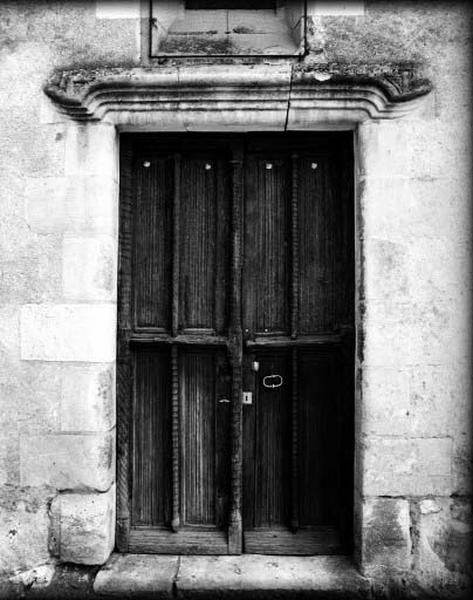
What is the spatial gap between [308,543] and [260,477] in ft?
1.18

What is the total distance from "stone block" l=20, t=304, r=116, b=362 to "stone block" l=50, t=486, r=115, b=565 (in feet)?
1.98

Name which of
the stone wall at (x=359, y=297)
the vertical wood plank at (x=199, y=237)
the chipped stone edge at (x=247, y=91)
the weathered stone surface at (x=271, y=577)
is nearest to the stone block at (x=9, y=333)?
the stone wall at (x=359, y=297)

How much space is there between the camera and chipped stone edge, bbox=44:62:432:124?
1966 mm

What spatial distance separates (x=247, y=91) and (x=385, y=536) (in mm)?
1955

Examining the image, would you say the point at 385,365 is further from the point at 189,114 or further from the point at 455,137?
the point at 189,114

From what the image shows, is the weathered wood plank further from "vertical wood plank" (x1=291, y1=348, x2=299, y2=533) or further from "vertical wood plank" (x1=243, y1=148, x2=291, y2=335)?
"vertical wood plank" (x1=243, y1=148, x2=291, y2=335)

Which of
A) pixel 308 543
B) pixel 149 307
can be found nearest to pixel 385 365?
pixel 308 543

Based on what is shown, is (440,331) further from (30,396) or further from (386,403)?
(30,396)

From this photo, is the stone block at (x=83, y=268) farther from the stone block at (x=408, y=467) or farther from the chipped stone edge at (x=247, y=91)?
the stone block at (x=408, y=467)

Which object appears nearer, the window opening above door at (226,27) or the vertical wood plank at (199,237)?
the window opening above door at (226,27)

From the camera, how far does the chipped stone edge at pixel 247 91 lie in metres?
1.97

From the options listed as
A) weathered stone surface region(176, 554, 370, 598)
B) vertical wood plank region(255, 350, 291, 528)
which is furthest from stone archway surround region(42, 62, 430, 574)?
vertical wood plank region(255, 350, 291, 528)

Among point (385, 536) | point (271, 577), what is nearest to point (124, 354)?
point (271, 577)

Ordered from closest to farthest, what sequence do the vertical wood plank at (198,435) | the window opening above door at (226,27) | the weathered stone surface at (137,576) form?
Result: the weathered stone surface at (137,576) < the window opening above door at (226,27) < the vertical wood plank at (198,435)
